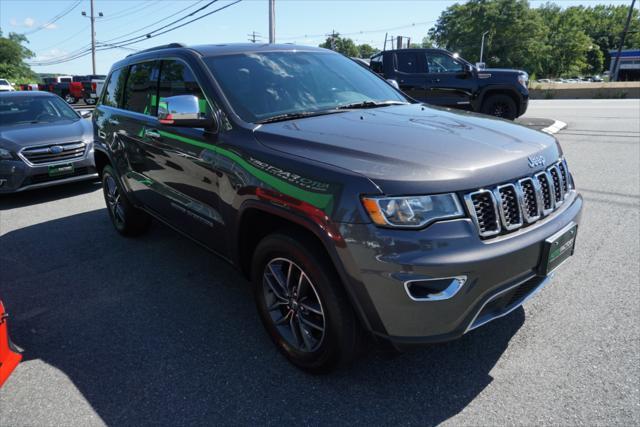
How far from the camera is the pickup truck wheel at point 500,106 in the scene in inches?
407

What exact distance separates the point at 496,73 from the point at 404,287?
31.9ft

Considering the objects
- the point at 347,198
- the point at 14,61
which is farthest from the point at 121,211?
the point at 14,61

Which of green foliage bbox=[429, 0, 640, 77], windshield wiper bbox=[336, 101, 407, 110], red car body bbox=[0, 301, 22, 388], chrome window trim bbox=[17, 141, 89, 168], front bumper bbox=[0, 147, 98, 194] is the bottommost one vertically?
red car body bbox=[0, 301, 22, 388]

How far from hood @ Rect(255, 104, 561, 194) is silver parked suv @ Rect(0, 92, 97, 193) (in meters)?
5.44

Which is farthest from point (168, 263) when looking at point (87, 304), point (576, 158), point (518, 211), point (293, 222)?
point (576, 158)

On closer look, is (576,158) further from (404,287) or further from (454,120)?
(404,287)

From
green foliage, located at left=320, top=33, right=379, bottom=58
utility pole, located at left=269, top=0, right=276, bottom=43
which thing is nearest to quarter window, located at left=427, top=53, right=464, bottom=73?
utility pole, located at left=269, top=0, right=276, bottom=43

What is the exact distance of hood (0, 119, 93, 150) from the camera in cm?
660

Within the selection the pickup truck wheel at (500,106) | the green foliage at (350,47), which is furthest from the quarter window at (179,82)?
the green foliage at (350,47)

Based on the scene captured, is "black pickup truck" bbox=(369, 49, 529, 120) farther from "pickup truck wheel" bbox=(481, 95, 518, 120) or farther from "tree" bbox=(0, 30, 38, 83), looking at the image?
"tree" bbox=(0, 30, 38, 83)

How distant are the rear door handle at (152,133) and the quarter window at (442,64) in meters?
8.54

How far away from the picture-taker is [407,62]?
10.9 metres

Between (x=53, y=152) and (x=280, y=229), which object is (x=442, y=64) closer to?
(x=53, y=152)

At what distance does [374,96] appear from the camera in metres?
3.52
